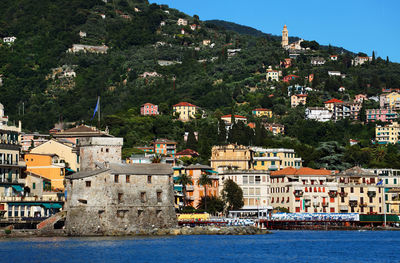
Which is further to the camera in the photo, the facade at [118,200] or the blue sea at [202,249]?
the facade at [118,200]

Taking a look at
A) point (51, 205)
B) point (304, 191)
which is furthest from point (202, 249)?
point (304, 191)

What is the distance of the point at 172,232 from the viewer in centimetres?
8950

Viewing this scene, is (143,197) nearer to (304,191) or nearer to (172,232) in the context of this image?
(172,232)

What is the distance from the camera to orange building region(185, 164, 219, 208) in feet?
384

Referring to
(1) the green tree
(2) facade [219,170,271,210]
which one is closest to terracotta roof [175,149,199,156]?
(2) facade [219,170,271,210]

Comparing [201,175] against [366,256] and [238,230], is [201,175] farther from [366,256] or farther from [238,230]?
[366,256]

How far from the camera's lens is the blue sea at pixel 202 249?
67688 mm

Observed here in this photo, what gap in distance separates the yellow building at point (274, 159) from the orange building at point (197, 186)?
734 inches

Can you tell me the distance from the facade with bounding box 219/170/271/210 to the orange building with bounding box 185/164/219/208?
4.85ft

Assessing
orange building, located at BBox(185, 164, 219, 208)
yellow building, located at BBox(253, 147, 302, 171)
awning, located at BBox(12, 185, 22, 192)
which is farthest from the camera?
yellow building, located at BBox(253, 147, 302, 171)

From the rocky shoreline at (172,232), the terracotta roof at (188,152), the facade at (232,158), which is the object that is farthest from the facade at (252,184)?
the terracotta roof at (188,152)

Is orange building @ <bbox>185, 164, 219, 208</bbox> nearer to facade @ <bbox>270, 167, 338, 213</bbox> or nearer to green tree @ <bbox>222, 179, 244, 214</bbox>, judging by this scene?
green tree @ <bbox>222, 179, 244, 214</bbox>

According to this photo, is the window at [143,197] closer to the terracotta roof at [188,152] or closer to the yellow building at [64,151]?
the yellow building at [64,151]

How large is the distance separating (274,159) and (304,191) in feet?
74.2
